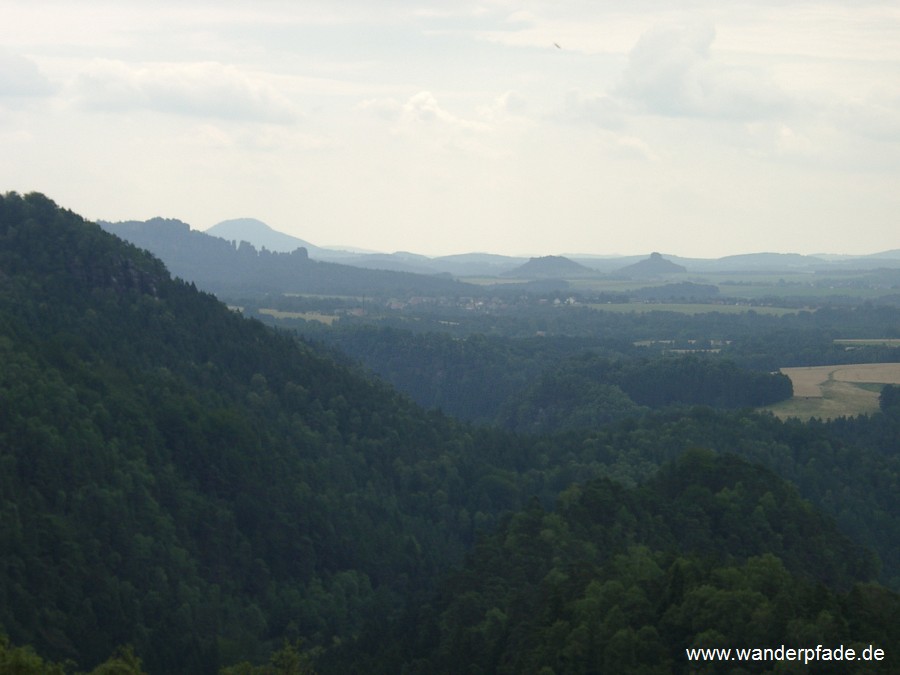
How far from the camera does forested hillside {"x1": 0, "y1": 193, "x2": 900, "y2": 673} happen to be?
263 feet

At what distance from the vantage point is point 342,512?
5389 inches

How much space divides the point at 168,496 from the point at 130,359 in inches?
1177

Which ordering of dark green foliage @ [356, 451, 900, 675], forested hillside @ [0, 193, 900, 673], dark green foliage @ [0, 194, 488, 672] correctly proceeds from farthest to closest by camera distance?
1. dark green foliage @ [0, 194, 488, 672]
2. forested hillside @ [0, 193, 900, 673]
3. dark green foliage @ [356, 451, 900, 675]

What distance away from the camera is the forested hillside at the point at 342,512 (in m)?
80.2

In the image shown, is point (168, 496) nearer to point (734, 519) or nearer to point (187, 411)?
point (187, 411)

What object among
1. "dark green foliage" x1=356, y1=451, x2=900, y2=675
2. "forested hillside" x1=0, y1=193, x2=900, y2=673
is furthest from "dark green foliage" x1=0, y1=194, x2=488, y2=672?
"dark green foliage" x1=356, y1=451, x2=900, y2=675

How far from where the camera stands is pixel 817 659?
214ft

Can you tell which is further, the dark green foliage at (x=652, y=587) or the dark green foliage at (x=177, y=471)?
the dark green foliage at (x=177, y=471)

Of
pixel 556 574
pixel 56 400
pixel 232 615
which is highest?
pixel 56 400

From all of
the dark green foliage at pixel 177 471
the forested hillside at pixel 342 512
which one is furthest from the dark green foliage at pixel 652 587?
the dark green foliage at pixel 177 471

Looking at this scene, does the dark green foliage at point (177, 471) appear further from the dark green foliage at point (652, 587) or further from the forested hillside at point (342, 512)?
the dark green foliage at point (652, 587)

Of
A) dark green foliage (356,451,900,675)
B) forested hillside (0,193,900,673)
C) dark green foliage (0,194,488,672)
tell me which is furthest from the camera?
dark green foliage (0,194,488,672)

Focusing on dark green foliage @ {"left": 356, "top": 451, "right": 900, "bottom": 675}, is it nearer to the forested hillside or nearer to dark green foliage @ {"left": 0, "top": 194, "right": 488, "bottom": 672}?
the forested hillside

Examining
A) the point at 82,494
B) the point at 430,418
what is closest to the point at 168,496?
the point at 82,494
